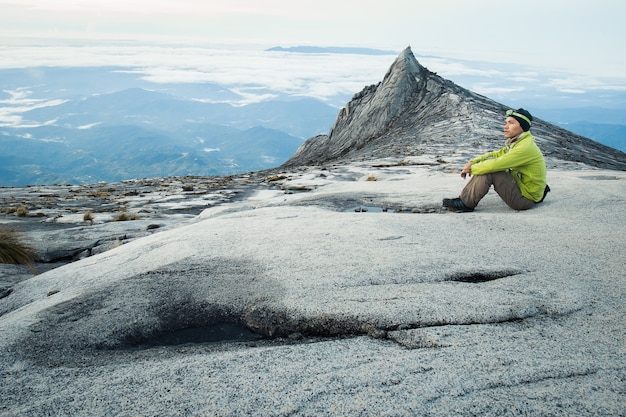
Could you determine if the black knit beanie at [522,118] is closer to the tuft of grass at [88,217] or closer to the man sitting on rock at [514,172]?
the man sitting on rock at [514,172]

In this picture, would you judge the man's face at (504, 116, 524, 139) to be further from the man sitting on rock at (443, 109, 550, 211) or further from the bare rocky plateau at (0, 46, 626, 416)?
the bare rocky plateau at (0, 46, 626, 416)

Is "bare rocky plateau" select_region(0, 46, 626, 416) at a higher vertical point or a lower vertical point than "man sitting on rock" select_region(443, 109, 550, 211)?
lower

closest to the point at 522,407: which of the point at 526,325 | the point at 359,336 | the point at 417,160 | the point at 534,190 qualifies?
the point at 526,325

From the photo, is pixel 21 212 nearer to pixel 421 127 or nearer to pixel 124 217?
pixel 124 217

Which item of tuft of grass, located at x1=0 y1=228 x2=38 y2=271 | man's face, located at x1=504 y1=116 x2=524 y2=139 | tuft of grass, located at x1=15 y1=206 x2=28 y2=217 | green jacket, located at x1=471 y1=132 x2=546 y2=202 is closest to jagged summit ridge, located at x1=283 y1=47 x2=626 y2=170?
green jacket, located at x1=471 y1=132 x2=546 y2=202

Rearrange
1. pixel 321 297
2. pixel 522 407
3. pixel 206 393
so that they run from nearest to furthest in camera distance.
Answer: pixel 522 407, pixel 206 393, pixel 321 297

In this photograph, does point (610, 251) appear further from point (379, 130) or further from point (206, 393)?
point (379, 130)

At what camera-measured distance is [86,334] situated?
5781 millimetres

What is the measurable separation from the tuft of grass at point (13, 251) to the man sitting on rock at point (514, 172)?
426 inches

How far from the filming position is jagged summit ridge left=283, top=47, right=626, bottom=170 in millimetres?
29516

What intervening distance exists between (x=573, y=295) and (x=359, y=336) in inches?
120

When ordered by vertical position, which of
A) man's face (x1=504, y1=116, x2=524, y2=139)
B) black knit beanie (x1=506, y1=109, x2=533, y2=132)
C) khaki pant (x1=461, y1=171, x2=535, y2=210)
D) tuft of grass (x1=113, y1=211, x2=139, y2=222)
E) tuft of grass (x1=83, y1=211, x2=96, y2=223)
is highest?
black knit beanie (x1=506, y1=109, x2=533, y2=132)

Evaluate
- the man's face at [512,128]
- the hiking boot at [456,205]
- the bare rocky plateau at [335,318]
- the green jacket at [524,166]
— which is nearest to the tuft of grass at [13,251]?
the bare rocky plateau at [335,318]

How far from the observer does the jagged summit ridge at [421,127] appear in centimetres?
2952
